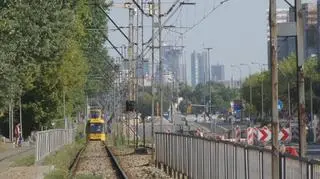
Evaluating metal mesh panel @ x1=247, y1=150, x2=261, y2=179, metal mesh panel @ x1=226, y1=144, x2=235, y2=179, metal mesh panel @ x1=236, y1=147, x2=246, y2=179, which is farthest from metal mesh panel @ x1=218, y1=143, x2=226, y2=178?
metal mesh panel @ x1=247, y1=150, x2=261, y2=179

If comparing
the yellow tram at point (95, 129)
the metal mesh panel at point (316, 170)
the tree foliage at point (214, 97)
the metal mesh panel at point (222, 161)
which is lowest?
the yellow tram at point (95, 129)

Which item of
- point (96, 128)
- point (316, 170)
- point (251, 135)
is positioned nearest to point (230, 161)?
point (316, 170)

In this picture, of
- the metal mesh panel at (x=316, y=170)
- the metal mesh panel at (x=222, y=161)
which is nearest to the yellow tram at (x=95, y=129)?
the metal mesh panel at (x=222, y=161)

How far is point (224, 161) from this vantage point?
1986 cm

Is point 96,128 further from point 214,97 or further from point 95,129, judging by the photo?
point 214,97

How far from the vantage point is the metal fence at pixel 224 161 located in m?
→ 13.4

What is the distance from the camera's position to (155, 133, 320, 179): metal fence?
43.9 feet

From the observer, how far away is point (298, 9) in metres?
22.5

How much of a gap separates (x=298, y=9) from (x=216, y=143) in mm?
4373

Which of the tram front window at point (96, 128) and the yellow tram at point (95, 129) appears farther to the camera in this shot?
the yellow tram at point (95, 129)

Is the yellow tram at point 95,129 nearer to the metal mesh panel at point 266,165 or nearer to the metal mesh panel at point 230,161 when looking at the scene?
the metal mesh panel at point 230,161

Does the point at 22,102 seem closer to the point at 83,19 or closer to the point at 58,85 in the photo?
the point at 58,85

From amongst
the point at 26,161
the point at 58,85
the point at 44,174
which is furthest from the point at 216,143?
the point at 58,85

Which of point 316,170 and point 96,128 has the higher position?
point 316,170
